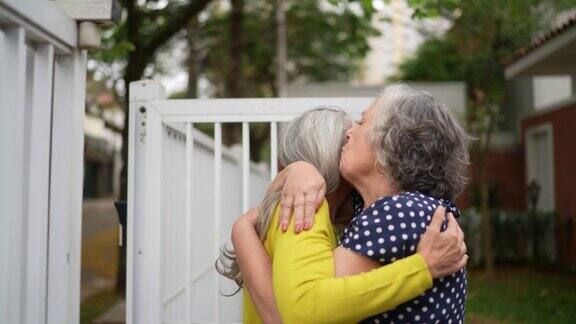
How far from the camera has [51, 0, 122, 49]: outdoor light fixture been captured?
1.76 metres

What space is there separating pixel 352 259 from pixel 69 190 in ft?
3.08

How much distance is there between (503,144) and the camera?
1311 centimetres

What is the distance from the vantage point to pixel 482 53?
13.1 meters

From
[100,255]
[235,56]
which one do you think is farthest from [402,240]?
[100,255]

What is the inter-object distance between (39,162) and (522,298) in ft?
21.5

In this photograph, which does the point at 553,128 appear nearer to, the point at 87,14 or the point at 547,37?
the point at 547,37

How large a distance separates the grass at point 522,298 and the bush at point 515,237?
875mm

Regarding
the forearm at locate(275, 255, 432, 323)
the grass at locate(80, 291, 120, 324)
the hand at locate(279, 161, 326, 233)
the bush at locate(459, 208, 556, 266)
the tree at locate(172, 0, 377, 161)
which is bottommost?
the grass at locate(80, 291, 120, 324)

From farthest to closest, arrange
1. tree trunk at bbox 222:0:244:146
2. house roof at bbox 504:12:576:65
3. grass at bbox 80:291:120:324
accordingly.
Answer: tree trunk at bbox 222:0:244:146, house roof at bbox 504:12:576:65, grass at bbox 80:291:120:324

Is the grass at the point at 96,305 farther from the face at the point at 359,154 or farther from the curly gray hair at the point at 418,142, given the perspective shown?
the curly gray hair at the point at 418,142

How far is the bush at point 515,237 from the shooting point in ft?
31.5

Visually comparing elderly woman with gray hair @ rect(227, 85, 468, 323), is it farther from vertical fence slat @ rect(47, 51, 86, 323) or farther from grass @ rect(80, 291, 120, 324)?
grass @ rect(80, 291, 120, 324)

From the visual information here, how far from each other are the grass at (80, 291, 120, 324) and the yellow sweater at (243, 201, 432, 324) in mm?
5359

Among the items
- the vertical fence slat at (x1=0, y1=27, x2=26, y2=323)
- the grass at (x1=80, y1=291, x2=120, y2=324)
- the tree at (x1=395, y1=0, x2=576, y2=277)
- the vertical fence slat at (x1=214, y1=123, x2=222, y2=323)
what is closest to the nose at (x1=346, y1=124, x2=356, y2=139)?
the vertical fence slat at (x1=214, y1=123, x2=222, y2=323)
